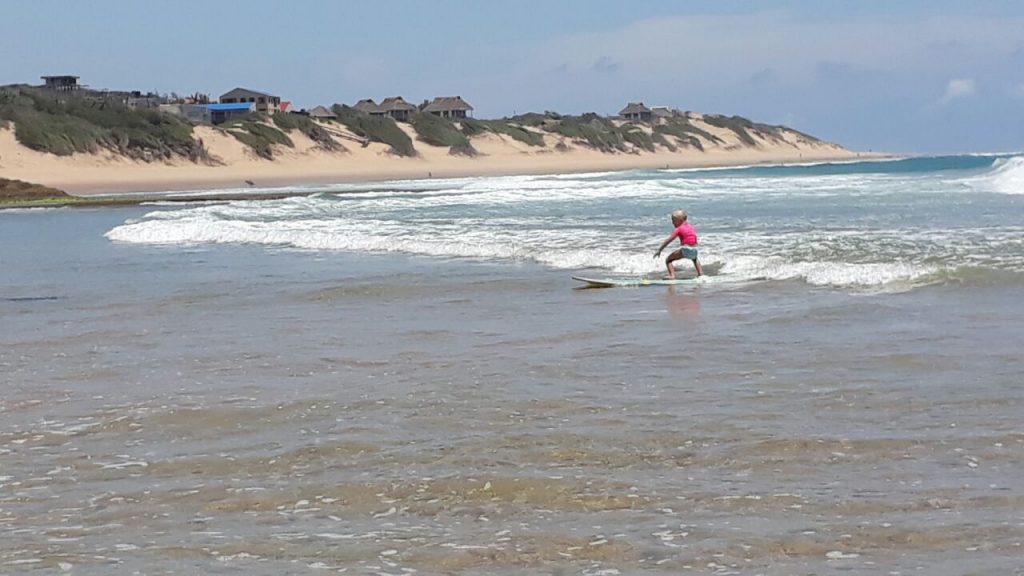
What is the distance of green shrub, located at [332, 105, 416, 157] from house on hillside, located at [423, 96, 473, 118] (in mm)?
26863

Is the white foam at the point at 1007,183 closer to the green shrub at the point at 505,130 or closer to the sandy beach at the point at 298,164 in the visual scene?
the sandy beach at the point at 298,164

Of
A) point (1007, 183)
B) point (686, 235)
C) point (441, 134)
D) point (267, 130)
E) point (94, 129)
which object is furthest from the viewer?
point (441, 134)

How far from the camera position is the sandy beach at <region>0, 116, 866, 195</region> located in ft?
177

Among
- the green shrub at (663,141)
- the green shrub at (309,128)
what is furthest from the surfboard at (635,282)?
the green shrub at (663,141)

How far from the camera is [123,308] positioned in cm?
1242

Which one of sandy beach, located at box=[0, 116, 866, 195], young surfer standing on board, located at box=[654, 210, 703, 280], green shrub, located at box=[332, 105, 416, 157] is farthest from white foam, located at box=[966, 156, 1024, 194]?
green shrub, located at box=[332, 105, 416, 157]

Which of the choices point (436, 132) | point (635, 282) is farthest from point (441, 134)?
point (635, 282)

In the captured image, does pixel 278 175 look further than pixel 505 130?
No

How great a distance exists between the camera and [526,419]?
22.0ft

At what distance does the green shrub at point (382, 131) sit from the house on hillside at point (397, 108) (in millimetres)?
21857

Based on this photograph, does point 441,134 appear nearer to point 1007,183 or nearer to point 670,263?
point 1007,183

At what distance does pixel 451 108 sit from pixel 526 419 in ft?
348

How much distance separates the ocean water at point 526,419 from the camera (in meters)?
4.62

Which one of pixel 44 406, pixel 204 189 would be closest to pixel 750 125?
pixel 204 189
